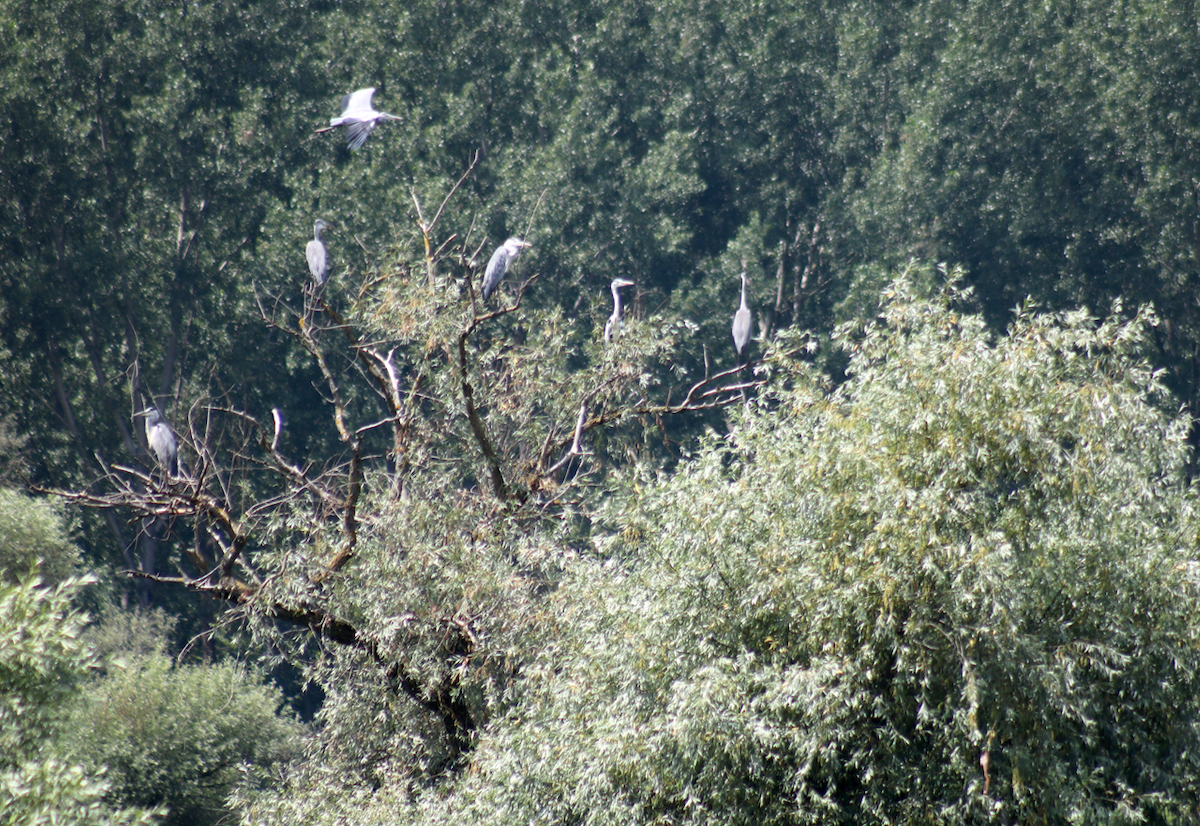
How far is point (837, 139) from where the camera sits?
76.7 ft

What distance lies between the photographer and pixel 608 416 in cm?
1016

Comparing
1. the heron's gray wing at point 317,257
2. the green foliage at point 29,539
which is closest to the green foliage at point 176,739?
the green foliage at point 29,539

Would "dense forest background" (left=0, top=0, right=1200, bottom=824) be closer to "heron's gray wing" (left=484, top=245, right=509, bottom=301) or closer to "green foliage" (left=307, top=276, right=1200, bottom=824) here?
"green foliage" (left=307, top=276, right=1200, bottom=824)

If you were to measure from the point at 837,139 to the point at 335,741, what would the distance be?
18.0 metres

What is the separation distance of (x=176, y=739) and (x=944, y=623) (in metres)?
11.5

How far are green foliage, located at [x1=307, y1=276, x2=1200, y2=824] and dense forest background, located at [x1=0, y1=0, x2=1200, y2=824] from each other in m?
0.03

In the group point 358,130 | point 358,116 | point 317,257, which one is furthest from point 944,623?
point 317,257

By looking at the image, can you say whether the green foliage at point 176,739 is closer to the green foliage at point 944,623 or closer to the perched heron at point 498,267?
the perched heron at point 498,267

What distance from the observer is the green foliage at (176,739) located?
13398mm

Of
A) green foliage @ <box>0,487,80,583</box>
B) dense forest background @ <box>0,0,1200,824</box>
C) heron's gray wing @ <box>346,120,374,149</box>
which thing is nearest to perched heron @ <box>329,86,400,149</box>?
heron's gray wing @ <box>346,120,374,149</box>

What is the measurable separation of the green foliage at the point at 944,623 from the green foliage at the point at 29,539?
13.1m

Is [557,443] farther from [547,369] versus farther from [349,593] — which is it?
[349,593]

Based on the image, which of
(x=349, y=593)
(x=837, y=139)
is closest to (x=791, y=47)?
(x=837, y=139)

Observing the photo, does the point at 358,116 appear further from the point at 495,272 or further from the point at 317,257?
the point at 317,257
